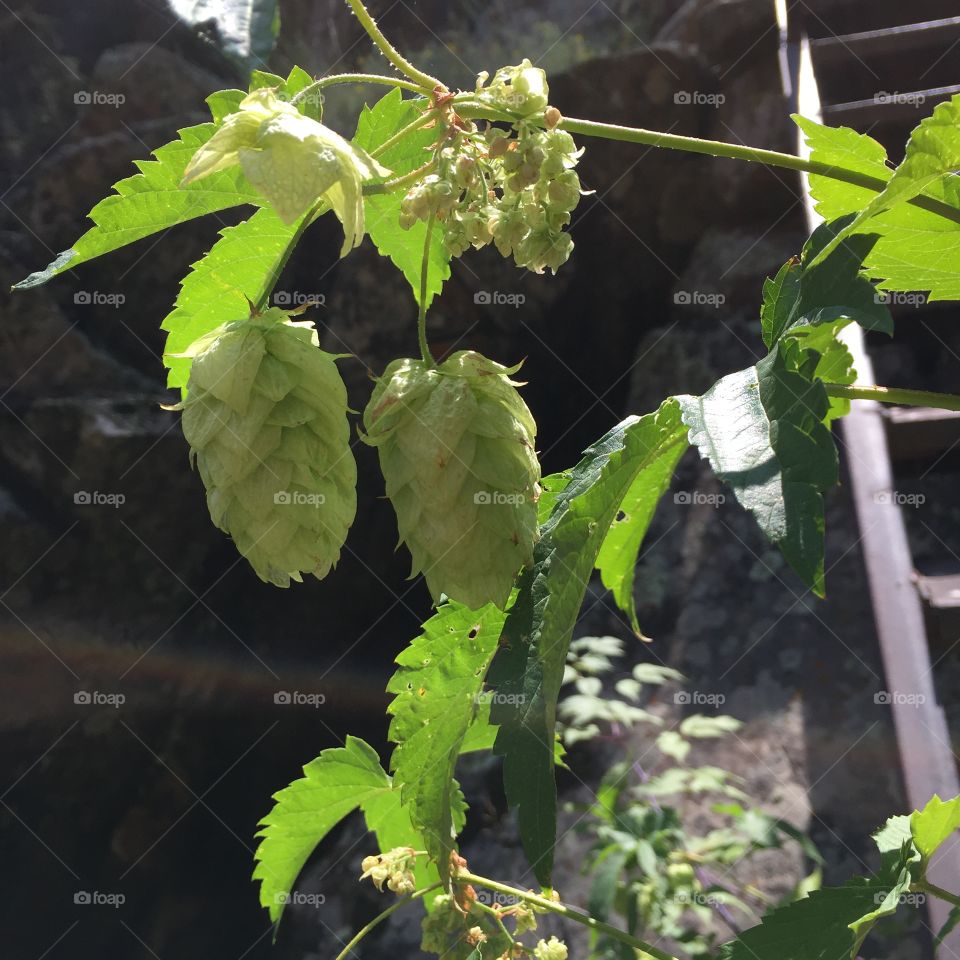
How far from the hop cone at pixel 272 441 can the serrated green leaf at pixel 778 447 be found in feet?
Result: 0.87

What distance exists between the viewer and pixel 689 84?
3.35 metres

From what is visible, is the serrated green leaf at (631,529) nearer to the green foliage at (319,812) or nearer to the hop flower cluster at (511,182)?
the hop flower cluster at (511,182)

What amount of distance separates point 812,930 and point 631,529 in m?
0.40

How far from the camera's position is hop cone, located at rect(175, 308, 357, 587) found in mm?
685

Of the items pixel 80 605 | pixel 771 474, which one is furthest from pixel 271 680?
pixel 771 474

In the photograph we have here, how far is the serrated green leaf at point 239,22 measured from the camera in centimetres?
64

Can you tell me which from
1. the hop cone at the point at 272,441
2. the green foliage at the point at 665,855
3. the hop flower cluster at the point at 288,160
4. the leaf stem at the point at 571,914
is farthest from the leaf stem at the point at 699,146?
the green foliage at the point at 665,855

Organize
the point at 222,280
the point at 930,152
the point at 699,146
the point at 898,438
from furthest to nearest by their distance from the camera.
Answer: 1. the point at 898,438
2. the point at 222,280
3. the point at 699,146
4. the point at 930,152

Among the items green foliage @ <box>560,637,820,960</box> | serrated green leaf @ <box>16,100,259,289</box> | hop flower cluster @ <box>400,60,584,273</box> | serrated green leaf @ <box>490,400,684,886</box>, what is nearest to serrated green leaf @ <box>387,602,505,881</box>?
serrated green leaf @ <box>490,400,684,886</box>

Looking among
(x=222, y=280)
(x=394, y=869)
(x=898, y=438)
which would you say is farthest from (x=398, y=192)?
(x=898, y=438)

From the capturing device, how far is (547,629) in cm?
67

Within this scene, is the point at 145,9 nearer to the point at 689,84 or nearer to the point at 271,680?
the point at 689,84

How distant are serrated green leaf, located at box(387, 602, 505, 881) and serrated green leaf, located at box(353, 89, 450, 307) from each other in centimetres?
29

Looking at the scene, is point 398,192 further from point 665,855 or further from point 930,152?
point 665,855
